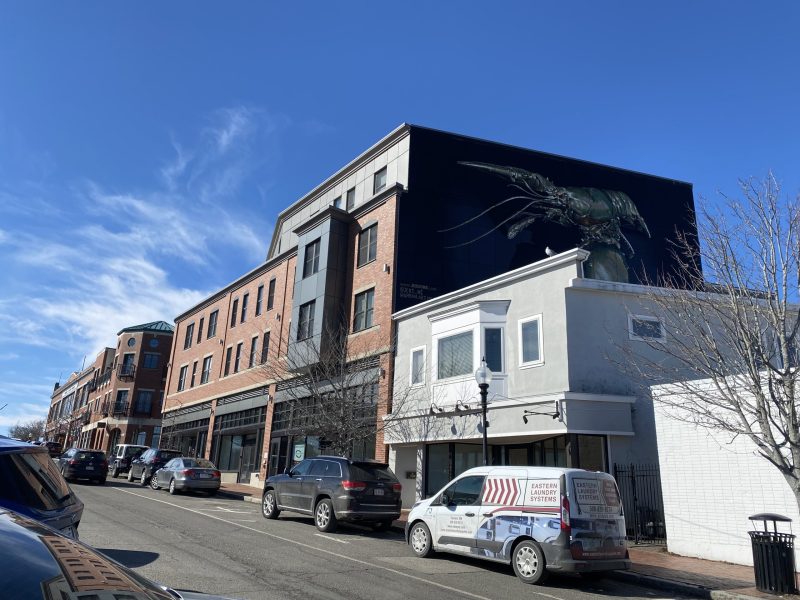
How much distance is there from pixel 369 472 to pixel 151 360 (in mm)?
55074

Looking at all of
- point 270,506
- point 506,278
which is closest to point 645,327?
point 506,278

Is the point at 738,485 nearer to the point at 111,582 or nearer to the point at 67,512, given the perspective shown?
the point at 67,512

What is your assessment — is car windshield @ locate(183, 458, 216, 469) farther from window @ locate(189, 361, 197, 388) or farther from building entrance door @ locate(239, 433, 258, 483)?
window @ locate(189, 361, 197, 388)

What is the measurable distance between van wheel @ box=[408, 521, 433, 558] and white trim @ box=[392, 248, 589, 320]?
338 inches

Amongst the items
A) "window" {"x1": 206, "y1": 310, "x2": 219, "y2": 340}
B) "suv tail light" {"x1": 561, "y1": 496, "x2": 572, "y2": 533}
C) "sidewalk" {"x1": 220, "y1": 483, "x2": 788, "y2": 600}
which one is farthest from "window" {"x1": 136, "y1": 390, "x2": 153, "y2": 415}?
"suv tail light" {"x1": 561, "y1": 496, "x2": 572, "y2": 533}

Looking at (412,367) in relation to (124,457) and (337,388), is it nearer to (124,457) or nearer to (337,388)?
(337,388)

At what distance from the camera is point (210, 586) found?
781 cm

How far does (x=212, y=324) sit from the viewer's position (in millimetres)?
41344

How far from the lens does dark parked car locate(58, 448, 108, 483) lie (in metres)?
25.8

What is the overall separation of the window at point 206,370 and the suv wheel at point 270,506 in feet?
81.7

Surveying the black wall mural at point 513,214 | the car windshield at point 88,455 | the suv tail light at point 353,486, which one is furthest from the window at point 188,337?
the suv tail light at point 353,486

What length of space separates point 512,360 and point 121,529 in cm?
1141

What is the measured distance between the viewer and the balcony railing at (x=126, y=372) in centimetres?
6238

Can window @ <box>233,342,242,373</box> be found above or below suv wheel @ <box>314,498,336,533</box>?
above
